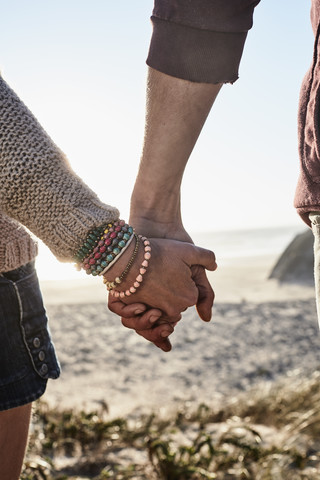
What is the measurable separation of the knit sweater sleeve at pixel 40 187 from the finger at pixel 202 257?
16.4 inches

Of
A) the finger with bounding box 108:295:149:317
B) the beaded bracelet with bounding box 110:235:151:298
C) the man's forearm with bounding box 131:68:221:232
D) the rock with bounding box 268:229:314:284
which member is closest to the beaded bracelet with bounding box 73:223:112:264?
the beaded bracelet with bounding box 110:235:151:298

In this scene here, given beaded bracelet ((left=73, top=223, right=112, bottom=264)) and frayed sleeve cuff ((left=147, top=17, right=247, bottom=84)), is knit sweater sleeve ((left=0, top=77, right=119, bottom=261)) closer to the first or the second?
beaded bracelet ((left=73, top=223, right=112, bottom=264))

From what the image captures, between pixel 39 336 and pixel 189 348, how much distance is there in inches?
177

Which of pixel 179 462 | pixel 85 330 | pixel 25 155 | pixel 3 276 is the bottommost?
pixel 85 330

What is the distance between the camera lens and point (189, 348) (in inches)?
235

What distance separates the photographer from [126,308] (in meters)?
1.66

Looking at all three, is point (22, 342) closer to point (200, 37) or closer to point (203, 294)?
point (203, 294)

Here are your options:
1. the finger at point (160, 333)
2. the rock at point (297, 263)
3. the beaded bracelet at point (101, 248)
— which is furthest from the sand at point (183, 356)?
the rock at point (297, 263)

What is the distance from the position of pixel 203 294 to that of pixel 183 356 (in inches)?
159

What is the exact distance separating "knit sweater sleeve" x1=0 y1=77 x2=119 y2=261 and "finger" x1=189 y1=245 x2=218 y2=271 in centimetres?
42

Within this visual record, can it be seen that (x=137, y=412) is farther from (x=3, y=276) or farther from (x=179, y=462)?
(x=3, y=276)

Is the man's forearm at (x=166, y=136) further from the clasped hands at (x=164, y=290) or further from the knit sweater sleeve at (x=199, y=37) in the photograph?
the clasped hands at (x=164, y=290)

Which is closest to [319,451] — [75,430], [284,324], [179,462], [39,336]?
[179,462]

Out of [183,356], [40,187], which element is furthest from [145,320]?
[183,356]
